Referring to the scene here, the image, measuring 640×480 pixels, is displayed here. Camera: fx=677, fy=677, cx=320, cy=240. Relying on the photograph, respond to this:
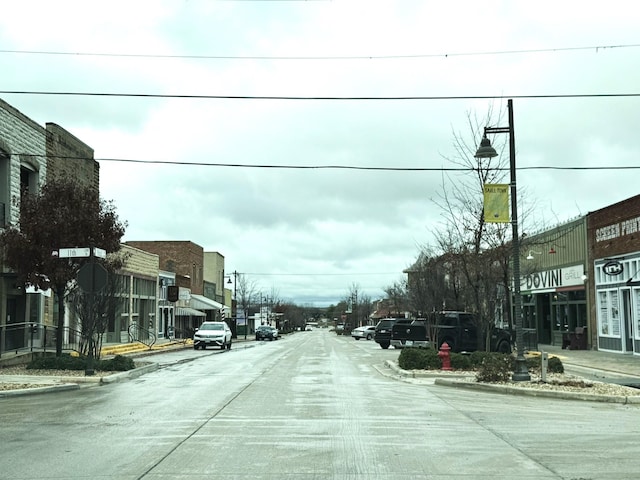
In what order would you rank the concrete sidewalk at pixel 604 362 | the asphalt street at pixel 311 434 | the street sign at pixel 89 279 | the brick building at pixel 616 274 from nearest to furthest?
the asphalt street at pixel 311 434 → the street sign at pixel 89 279 → the concrete sidewalk at pixel 604 362 → the brick building at pixel 616 274

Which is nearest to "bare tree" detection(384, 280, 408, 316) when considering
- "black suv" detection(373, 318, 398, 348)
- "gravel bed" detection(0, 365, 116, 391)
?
"black suv" detection(373, 318, 398, 348)

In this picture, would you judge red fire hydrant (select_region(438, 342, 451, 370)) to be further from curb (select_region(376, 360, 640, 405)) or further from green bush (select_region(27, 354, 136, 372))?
green bush (select_region(27, 354, 136, 372))

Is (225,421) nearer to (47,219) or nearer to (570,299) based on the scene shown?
(47,219)

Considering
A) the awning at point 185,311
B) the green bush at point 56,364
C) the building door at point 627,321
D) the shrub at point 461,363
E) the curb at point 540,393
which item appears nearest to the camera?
the curb at point 540,393

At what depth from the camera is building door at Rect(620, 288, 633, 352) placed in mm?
27297

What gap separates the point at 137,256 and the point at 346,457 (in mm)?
36272

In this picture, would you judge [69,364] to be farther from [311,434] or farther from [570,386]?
[570,386]

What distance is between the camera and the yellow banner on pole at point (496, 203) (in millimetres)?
16484

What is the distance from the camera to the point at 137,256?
4231cm

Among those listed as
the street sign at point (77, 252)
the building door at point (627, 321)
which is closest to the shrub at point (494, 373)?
the street sign at point (77, 252)

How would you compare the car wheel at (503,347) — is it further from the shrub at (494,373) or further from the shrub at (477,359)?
the shrub at (494,373)

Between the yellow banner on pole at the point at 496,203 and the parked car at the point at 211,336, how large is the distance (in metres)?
24.9

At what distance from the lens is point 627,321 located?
27.6 m

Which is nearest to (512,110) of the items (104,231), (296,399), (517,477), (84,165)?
(296,399)
